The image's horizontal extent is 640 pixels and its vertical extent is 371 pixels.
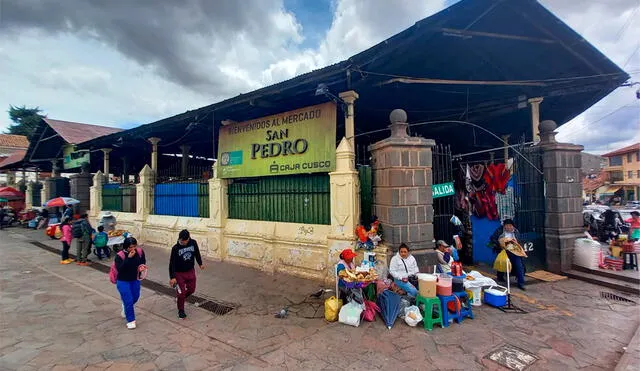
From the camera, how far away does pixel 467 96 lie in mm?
7758

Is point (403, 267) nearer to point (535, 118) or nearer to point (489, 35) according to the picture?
point (489, 35)

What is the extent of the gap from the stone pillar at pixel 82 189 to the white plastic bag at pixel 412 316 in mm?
16507

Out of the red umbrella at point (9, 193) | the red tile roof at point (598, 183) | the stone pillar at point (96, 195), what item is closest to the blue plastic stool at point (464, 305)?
the stone pillar at point (96, 195)

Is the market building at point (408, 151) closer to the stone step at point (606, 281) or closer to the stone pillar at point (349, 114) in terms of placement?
the stone pillar at point (349, 114)

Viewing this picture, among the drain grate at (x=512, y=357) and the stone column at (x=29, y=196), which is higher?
the stone column at (x=29, y=196)

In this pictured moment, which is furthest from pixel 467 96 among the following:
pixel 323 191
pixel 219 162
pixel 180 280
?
pixel 180 280

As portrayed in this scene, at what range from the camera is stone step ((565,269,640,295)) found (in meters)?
5.85

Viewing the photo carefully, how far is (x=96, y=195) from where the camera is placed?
556 inches

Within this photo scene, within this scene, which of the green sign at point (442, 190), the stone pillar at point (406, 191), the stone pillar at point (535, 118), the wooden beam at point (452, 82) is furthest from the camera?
the stone pillar at point (535, 118)

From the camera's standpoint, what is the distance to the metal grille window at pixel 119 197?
12.7 metres

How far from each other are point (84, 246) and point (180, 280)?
632cm

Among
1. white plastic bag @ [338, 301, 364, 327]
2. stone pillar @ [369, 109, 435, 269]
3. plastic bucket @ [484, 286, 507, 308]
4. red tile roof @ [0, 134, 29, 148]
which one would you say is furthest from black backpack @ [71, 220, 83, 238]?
red tile roof @ [0, 134, 29, 148]

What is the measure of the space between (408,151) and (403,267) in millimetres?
2131

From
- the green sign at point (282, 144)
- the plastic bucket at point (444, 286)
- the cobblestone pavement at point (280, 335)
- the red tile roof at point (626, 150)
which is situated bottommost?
the cobblestone pavement at point (280, 335)
